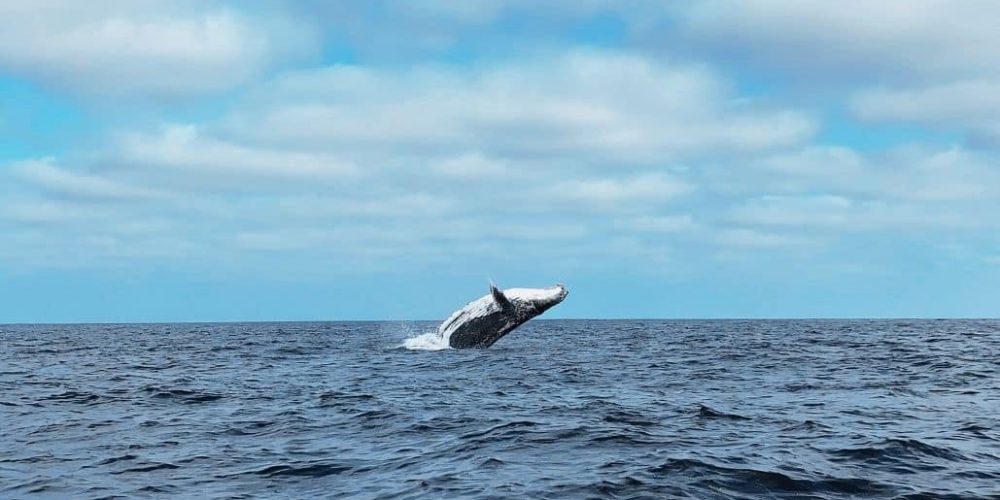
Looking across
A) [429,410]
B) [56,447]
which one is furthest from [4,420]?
[429,410]

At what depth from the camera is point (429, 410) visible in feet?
54.6

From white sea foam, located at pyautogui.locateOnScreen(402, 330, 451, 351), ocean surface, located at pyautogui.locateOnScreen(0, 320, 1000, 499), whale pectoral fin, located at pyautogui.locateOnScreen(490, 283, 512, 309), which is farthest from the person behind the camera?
white sea foam, located at pyautogui.locateOnScreen(402, 330, 451, 351)

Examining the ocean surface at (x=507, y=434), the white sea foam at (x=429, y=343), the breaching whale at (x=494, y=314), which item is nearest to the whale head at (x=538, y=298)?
the breaching whale at (x=494, y=314)

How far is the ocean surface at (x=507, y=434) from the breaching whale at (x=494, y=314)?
11.4ft

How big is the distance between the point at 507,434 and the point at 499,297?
1516 cm

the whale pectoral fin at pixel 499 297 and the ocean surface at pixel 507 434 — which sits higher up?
the whale pectoral fin at pixel 499 297

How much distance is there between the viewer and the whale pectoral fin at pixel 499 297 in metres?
28.0

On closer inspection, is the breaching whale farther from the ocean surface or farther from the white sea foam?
the ocean surface

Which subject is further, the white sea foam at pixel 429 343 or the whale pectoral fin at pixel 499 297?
the white sea foam at pixel 429 343

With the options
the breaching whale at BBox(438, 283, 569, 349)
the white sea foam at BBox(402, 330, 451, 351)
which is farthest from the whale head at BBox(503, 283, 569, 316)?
the white sea foam at BBox(402, 330, 451, 351)

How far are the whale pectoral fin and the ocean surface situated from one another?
296cm

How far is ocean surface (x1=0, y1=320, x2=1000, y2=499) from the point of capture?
10.4 metres

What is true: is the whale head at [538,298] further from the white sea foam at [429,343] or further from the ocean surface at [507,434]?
the white sea foam at [429,343]

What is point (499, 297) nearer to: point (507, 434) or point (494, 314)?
point (494, 314)
